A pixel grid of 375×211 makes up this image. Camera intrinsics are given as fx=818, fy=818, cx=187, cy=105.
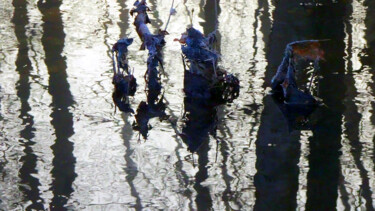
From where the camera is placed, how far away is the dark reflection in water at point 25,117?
3.80 m

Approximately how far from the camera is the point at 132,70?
5434 millimetres

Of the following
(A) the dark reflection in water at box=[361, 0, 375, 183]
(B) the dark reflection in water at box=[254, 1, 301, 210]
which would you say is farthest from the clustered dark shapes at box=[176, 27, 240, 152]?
(A) the dark reflection in water at box=[361, 0, 375, 183]

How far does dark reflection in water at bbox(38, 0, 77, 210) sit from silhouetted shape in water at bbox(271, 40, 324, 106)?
1.29 meters

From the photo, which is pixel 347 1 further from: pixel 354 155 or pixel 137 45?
pixel 354 155

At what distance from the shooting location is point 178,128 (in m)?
4.57

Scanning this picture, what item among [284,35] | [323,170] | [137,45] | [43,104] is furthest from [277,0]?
[323,170]

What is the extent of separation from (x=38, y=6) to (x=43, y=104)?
2407 millimetres

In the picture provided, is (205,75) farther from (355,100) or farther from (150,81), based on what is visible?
(355,100)

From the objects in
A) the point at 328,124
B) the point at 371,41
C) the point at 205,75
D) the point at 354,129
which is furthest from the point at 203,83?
the point at 371,41

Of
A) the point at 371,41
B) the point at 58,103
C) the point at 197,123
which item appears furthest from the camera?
the point at 371,41

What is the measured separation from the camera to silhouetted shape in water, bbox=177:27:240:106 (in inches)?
191

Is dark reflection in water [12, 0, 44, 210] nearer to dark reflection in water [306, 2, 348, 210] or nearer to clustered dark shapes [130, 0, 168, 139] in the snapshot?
clustered dark shapes [130, 0, 168, 139]

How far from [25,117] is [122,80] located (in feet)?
2.24

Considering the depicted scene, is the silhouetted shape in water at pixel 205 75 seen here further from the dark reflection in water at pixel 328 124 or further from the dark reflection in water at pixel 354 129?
the dark reflection in water at pixel 354 129
